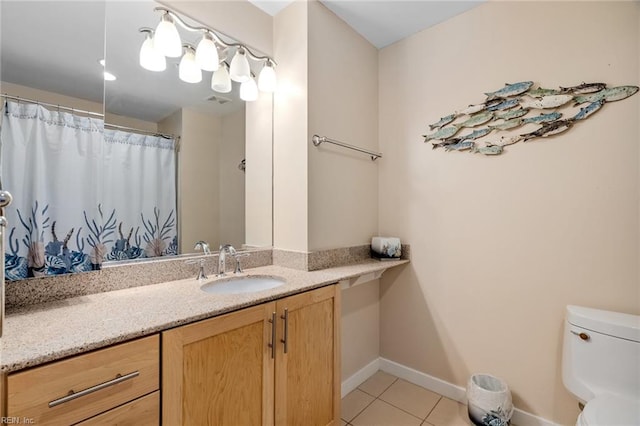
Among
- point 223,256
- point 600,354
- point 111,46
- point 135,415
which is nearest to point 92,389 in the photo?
point 135,415

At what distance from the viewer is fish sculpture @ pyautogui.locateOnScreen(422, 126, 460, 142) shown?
187 cm

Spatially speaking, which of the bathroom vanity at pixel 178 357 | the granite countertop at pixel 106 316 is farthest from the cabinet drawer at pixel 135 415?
the granite countertop at pixel 106 316

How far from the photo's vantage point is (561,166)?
1.52 m

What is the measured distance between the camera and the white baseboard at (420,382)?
5.27ft

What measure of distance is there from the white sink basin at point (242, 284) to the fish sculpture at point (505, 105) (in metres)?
1.60

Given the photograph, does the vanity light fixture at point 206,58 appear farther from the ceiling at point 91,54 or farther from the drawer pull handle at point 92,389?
the drawer pull handle at point 92,389

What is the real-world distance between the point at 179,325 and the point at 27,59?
1.14 metres

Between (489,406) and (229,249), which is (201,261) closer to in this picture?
(229,249)

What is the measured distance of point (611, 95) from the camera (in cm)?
139

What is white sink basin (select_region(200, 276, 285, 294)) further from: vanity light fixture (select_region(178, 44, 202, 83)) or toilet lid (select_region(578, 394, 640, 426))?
toilet lid (select_region(578, 394, 640, 426))

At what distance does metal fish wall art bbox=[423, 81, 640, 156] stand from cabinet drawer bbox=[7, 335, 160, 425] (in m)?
1.94

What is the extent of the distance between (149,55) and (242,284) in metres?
1.28

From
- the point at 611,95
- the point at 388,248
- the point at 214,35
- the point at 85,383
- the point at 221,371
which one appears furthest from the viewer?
the point at 388,248

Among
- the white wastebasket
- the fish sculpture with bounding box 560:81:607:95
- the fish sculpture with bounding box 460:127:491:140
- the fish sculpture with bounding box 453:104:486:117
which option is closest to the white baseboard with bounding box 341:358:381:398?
the white wastebasket
